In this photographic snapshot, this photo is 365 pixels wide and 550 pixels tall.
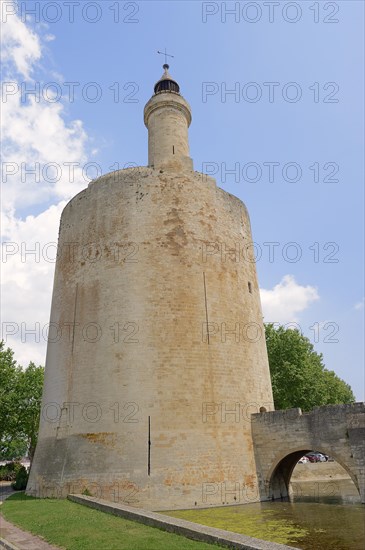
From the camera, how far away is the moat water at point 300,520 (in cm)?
999

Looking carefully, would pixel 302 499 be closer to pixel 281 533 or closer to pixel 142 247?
pixel 281 533

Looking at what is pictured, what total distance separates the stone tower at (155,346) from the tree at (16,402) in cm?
1140

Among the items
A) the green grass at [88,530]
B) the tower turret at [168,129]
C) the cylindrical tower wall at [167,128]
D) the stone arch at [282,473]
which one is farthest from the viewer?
the cylindrical tower wall at [167,128]

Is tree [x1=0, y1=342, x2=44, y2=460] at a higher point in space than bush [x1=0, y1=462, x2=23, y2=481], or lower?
higher

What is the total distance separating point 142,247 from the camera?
18328 mm

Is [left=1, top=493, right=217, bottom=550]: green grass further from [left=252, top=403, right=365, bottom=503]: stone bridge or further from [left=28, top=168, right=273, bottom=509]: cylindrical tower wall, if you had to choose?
[left=252, top=403, right=365, bottom=503]: stone bridge

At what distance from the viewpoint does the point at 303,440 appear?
15844 mm

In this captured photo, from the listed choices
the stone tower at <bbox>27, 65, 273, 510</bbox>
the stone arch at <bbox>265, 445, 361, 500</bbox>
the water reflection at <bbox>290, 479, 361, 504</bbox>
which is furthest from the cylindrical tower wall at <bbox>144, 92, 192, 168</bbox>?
the water reflection at <bbox>290, 479, 361, 504</bbox>

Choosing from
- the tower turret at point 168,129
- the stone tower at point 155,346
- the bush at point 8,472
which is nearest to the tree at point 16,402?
the bush at point 8,472

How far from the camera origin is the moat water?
32.8ft

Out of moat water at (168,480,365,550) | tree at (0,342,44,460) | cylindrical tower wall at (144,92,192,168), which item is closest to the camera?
moat water at (168,480,365,550)

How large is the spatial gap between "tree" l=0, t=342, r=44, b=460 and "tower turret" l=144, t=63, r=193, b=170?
17.6 metres

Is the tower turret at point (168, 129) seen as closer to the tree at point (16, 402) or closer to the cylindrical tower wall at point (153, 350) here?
the cylindrical tower wall at point (153, 350)

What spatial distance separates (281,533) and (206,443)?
5.15m
